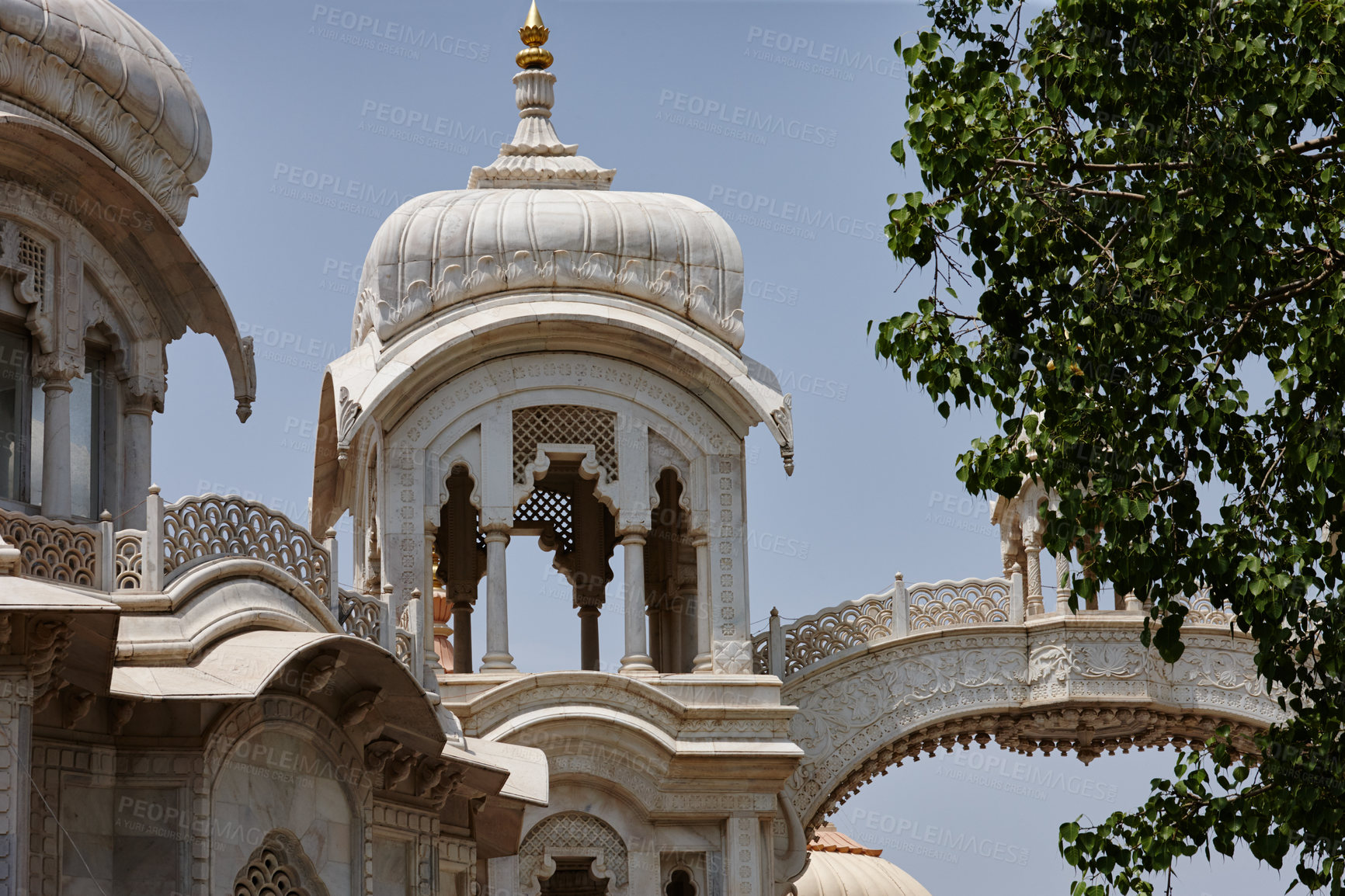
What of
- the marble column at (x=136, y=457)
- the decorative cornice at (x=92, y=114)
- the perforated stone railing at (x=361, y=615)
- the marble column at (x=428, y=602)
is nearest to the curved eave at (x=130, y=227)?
the decorative cornice at (x=92, y=114)

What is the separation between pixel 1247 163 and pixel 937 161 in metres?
1.42

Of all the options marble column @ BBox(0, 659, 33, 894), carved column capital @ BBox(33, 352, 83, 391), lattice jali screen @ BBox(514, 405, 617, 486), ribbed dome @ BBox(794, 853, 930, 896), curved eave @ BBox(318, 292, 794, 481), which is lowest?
marble column @ BBox(0, 659, 33, 894)

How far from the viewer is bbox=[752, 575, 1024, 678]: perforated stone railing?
20.4m

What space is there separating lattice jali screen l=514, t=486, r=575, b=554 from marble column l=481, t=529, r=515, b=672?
9.07 ft

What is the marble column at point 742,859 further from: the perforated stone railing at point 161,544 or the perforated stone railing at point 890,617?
the perforated stone railing at point 161,544

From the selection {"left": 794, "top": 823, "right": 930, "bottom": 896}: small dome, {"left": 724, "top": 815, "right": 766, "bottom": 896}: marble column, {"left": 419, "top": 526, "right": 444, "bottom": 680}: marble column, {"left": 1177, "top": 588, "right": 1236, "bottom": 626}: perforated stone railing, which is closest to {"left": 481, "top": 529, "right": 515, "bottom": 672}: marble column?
{"left": 419, "top": 526, "right": 444, "bottom": 680}: marble column

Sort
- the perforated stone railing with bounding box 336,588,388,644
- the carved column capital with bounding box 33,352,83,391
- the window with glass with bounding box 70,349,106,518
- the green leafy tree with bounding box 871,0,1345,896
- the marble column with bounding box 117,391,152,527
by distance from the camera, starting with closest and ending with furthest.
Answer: the green leafy tree with bounding box 871,0,1345,896, the perforated stone railing with bounding box 336,588,388,644, the carved column capital with bounding box 33,352,83,391, the window with glass with bounding box 70,349,106,518, the marble column with bounding box 117,391,152,527

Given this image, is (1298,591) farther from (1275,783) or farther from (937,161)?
(937,161)

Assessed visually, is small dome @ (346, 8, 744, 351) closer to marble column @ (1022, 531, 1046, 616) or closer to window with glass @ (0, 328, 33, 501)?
marble column @ (1022, 531, 1046, 616)

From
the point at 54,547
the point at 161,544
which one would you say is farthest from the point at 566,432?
the point at 54,547

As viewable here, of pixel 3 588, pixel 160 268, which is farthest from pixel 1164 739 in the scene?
pixel 3 588

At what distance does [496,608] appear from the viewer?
1917cm

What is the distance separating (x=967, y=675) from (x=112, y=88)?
9222 millimetres

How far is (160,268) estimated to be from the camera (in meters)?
15.4
